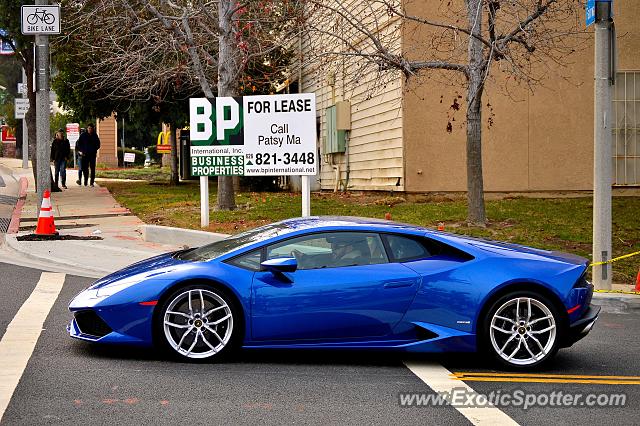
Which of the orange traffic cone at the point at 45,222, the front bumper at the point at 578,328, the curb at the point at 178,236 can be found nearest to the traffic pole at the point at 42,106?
the orange traffic cone at the point at 45,222

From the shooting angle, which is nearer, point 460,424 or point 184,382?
point 460,424

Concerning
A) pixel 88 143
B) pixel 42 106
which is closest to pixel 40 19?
pixel 42 106

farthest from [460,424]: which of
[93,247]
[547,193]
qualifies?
[547,193]

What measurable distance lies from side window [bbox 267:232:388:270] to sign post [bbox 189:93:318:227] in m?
8.18

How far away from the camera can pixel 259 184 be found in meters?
31.2

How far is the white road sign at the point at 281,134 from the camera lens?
642 inches

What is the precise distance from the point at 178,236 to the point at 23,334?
23.6 ft

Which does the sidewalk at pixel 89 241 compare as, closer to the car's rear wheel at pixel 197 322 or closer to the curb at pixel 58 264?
the curb at pixel 58 264

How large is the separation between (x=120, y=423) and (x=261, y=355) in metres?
2.29

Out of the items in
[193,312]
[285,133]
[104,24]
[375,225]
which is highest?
[104,24]

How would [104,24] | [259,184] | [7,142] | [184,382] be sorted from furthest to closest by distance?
[7,142] < [259,184] < [104,24] < [184,382]

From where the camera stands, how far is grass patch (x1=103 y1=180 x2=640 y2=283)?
585 inches

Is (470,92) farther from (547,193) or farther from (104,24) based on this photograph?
(104,24)

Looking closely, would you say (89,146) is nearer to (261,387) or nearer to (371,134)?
(371,134)
